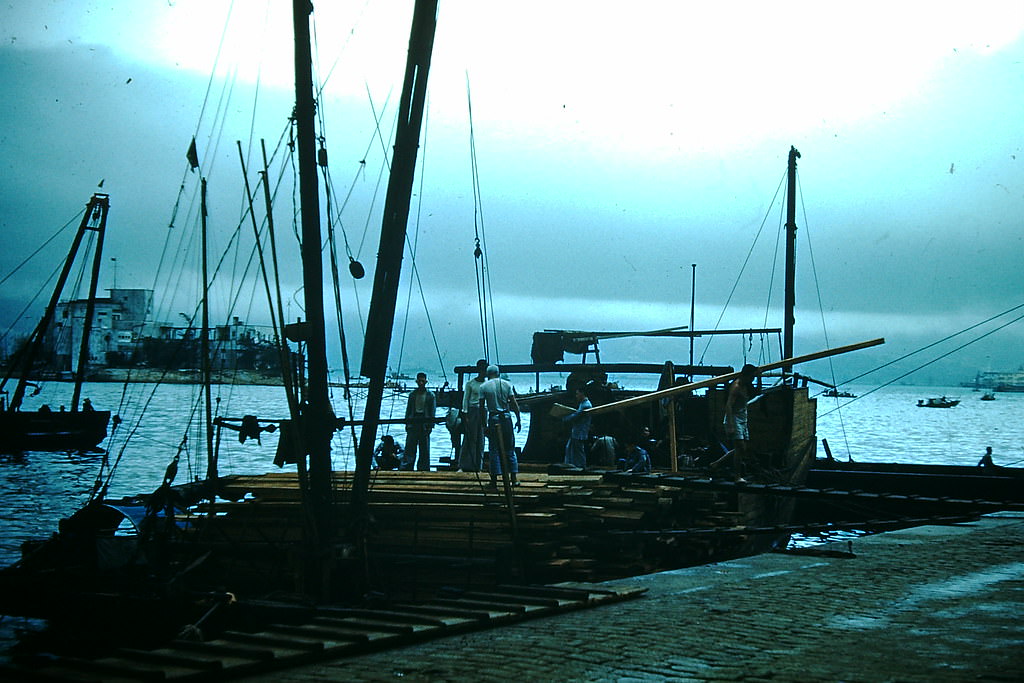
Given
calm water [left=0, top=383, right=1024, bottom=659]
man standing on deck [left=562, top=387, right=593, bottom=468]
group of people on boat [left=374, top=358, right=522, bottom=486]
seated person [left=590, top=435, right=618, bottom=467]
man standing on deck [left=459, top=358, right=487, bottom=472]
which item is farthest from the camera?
calm water [left=0, top=383, right=1024, bottom=659]

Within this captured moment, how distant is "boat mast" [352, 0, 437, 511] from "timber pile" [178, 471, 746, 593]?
1706mm

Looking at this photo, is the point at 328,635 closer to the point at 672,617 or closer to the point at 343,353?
the point at 672,617

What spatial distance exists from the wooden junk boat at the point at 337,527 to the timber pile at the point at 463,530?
0.02 metres

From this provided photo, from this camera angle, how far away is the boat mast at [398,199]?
13.7 meters

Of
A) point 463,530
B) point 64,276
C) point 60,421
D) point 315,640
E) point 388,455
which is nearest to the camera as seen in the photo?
point 315,640

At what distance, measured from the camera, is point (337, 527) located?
12.8m

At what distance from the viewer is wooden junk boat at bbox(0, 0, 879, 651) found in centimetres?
1243

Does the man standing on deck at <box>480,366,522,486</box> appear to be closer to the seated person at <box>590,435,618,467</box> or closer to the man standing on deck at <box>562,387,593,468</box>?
the man standing on deck at <box>562,387,593,468</box>

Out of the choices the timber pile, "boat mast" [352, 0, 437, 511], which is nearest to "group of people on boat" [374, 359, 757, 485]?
the timber pile

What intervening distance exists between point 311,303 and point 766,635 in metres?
7.43

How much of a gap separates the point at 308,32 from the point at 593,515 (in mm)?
7381

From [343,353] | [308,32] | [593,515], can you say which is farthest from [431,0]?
[593,515]

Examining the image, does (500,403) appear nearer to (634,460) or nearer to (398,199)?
(634,460)

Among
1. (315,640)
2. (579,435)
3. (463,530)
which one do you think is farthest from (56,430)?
(315,640)
